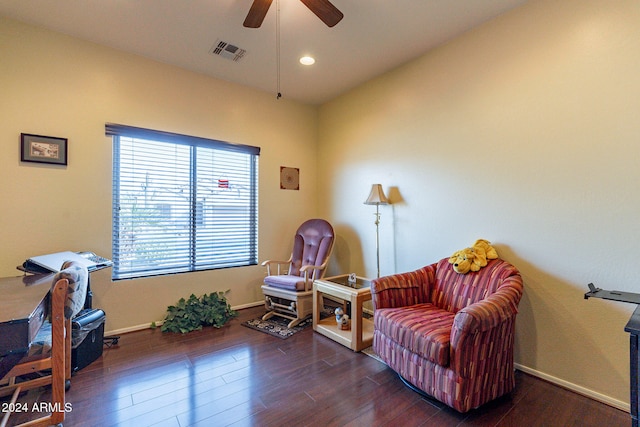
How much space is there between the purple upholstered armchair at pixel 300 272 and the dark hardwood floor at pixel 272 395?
2.09ft

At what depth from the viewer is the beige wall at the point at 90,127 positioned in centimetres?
252

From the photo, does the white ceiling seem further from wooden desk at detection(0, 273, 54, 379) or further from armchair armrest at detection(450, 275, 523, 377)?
armchair armrest at detection(450, 275, 523, 377)

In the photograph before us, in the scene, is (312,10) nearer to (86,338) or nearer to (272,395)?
(272,395)

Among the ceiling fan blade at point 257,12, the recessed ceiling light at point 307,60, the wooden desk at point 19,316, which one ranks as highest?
the recessed ceiling light at point 307,60

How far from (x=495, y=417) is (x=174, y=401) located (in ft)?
6.83

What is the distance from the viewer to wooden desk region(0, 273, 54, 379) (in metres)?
1.25

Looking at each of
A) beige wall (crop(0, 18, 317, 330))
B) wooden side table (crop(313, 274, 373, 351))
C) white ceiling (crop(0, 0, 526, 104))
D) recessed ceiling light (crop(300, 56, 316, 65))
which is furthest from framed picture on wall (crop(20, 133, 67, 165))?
wooden side table (crop(313, 274, 373, 351))

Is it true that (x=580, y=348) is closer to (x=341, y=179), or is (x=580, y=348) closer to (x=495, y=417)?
(x=495, y=417)

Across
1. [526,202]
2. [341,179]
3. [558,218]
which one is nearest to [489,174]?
[526,202]

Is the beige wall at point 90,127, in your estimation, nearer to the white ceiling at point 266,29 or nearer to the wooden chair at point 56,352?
the white ceiling at point 266,29

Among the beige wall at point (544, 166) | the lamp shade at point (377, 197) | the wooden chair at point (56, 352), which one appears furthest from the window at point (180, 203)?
the beige wall at point (544, 166)

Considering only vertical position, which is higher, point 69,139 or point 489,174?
point 69,139

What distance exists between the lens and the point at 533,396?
2020mm

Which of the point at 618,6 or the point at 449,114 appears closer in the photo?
the point at 618,6
